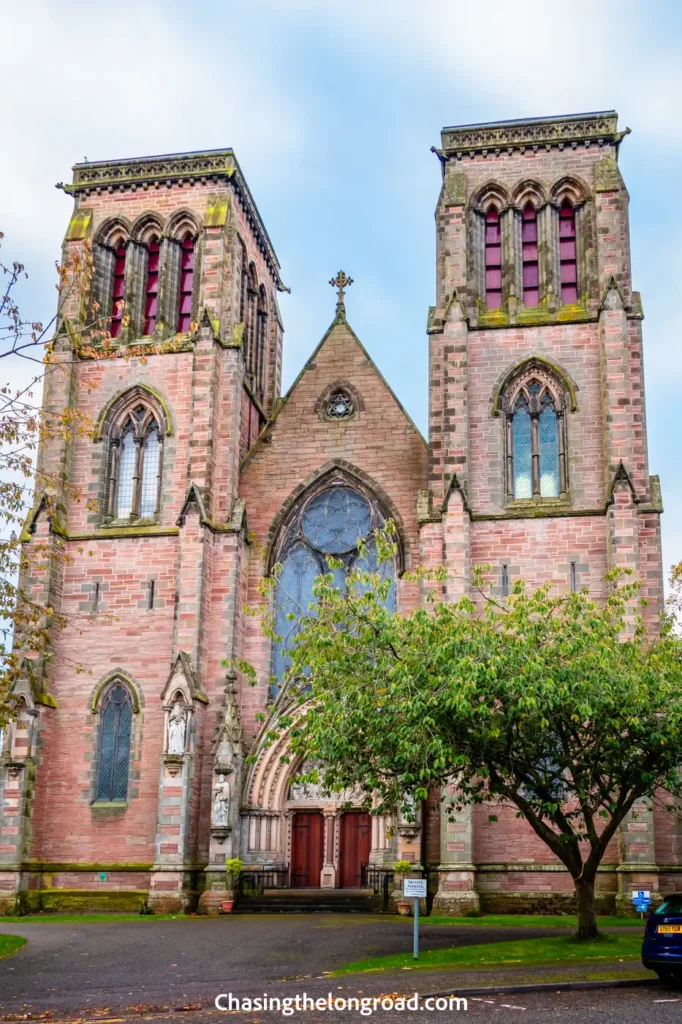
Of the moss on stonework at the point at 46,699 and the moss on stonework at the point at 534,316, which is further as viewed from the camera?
the moss on stonework at the point at 534,316

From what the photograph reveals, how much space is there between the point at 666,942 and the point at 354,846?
1866 centimetres

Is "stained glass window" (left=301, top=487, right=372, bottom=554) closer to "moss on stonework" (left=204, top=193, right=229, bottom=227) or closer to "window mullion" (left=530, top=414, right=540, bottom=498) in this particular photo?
"window mullion" (left=530, top=414, right=540, bottom=498)

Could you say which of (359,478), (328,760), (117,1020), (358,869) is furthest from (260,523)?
(117,1020)

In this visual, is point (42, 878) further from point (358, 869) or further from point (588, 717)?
point (588, 717)

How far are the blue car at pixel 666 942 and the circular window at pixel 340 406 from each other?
70.3 ft

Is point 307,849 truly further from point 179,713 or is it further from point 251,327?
point 251,327

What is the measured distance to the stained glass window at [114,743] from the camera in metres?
32.7

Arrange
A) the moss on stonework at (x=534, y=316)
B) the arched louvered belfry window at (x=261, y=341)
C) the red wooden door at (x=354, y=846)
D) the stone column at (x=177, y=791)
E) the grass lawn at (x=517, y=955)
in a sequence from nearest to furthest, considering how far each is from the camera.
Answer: the grass lawn at (x=517, y=955) < the stone column at (x=177, y=791) < the red wooden door at (x=354, y=846) < the moss on stonework at (x=534, y=316) < the arched louvered belfry window at (x=261, y=341)

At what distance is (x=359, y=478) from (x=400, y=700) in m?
14.8

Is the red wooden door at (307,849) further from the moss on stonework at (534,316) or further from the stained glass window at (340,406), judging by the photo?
the moss on stonework at (534,316)

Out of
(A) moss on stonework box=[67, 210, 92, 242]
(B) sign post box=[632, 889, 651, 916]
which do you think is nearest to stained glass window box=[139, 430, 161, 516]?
(A) moss on stonework box=[67, 210, 92, 242]

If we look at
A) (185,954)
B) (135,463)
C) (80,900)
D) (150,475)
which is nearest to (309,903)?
(80,900)

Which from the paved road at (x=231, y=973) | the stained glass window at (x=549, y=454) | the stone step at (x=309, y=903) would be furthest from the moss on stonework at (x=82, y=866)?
the stained glass window at (x=549, y=454)

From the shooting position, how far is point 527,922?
26781 mm
